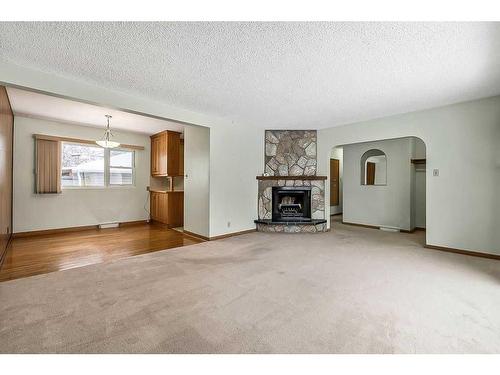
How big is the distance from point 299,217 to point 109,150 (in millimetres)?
5041

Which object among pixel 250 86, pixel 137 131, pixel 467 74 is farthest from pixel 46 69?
pixel 467 74

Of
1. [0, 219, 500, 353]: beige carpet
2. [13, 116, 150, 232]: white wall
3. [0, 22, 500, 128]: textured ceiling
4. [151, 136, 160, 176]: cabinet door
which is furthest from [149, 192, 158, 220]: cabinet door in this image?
[0, 22, 500, 128]: textured ceiling

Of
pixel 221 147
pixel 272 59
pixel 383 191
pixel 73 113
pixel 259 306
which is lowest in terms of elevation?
pixel 259 306

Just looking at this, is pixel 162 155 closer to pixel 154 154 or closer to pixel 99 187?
pixel 154 154

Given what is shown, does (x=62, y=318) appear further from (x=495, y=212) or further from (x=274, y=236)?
(x=495, y=212)

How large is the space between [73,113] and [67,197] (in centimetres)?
198

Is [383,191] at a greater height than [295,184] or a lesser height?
lesser

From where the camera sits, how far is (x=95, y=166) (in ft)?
18.7

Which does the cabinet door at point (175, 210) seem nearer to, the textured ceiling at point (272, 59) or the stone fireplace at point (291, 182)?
the stone fireplace at point (291, 182)

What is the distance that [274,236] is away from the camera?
4816 millimetres

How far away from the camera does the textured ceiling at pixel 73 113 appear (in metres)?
3.68

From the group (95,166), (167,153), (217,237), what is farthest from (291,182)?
(95,166)

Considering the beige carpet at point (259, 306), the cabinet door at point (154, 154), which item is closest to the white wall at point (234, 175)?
the beige carpet at point (259, 306)
